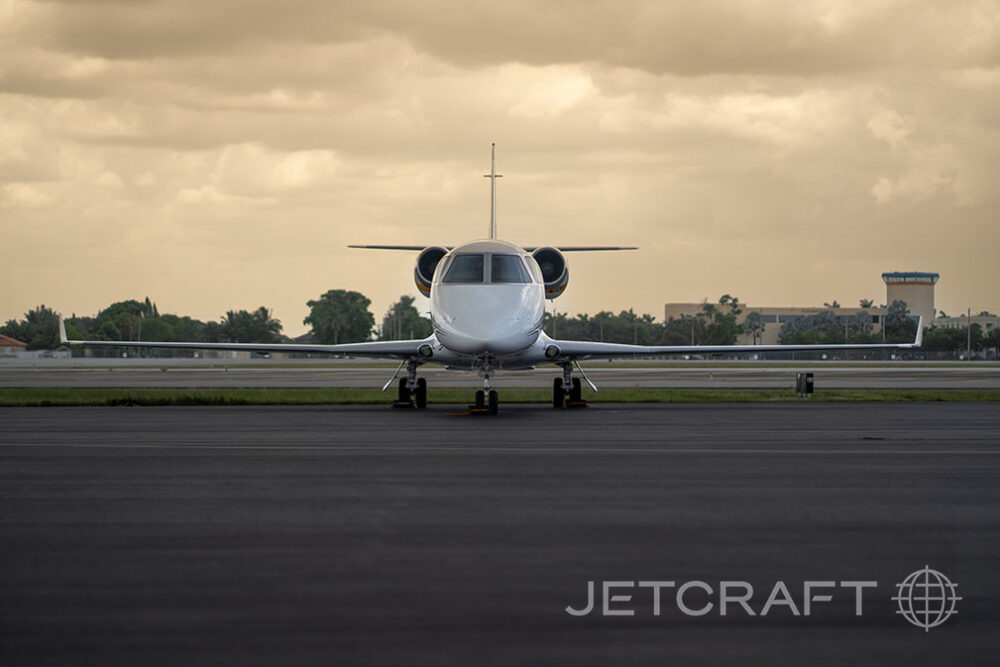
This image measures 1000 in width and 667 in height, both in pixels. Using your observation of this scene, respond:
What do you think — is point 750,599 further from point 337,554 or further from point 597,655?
point 337,554

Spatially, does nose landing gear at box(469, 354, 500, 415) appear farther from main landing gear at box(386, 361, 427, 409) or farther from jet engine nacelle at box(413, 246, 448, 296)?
jet engine nacelle at box(413, 246, 448, 296)

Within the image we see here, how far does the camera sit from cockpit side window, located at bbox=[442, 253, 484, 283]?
22141mm

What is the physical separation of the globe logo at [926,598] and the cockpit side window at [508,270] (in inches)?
659

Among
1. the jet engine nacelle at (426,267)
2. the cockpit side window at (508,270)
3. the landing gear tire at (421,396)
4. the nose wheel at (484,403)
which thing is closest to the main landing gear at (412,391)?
the landing gear tire at (421,396)

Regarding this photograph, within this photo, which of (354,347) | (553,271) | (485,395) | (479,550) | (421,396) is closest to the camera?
(479,550)

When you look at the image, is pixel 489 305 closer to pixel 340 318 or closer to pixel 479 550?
pixel 479 550

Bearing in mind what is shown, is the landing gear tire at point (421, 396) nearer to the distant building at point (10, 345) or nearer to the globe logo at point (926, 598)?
the globe logo at point (926, 598)

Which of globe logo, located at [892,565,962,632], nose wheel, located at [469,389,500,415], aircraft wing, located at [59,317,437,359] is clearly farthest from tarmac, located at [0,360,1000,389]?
globe logo, located at [892,565,962,632]

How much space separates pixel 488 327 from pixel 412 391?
428 centimetres

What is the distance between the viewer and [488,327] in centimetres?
2088

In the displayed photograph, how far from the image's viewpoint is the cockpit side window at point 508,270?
22.1 m

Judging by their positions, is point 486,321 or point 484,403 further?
point 484,403

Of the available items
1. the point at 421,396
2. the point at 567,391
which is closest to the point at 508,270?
the point at 567,391

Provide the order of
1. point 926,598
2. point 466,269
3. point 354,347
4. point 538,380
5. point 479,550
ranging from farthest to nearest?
point 538,380 < point 354,347 < point 466,269 < point 479,550 < point 926,598
